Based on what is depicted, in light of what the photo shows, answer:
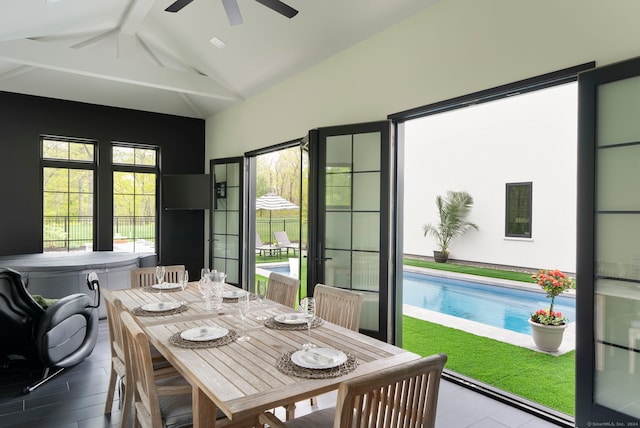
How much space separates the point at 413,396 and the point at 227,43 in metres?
4.57

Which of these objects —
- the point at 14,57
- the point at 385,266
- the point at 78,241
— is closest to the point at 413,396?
the point at 385,266

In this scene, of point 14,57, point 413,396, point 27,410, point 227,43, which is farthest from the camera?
point 227,43

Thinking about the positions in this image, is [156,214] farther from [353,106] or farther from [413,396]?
[413,396]

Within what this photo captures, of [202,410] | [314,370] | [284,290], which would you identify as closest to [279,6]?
[284,290]

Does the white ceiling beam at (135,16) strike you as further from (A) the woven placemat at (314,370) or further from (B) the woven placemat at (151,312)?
(A) the woven placemat at (314,370)

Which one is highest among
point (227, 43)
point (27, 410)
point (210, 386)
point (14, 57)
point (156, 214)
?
point (227, 43)

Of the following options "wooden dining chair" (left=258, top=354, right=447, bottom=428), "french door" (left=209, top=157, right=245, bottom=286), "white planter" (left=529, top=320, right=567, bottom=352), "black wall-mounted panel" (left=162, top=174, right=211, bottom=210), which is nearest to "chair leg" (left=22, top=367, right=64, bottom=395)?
"wooden dining chair" (left=258, top=354, right=447, bottom=428)

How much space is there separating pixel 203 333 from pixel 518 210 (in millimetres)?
8404

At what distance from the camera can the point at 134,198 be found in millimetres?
6672

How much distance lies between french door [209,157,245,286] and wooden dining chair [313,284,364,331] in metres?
3.55

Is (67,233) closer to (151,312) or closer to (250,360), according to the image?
(151,312)

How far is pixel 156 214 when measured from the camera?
693cm

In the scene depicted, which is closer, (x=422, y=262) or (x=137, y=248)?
(x=137, y=248)

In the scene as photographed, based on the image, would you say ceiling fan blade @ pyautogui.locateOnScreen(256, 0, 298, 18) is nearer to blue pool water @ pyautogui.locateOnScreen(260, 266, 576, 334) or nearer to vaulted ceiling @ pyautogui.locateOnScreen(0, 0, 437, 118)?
vaulted ceiling @ pyautogui.locateOnScreen(0, 0, 437, 118)
